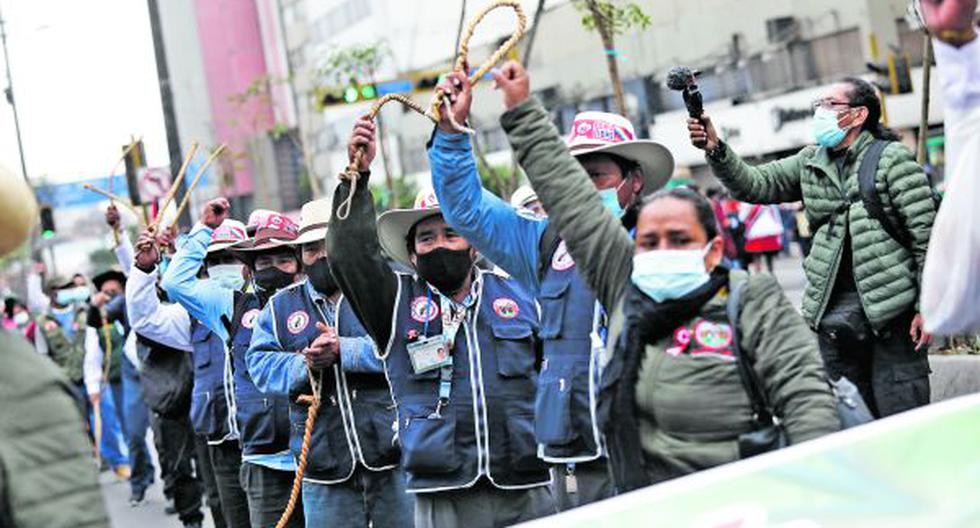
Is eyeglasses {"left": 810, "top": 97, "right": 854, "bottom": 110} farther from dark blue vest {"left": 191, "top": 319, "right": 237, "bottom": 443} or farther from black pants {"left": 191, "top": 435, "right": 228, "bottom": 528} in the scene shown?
black pants {"left": 191, "top": 435, "right": 228, "bottom": 528}

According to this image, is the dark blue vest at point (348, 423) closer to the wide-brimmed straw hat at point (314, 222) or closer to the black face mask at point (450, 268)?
the wide-brimmed straw hat at point (314, 222)

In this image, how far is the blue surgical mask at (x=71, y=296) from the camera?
18.2 meters

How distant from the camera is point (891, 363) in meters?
6.64

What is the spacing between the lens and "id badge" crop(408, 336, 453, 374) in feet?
19.3

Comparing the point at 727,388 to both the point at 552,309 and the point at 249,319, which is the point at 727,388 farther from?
the point at 249,319

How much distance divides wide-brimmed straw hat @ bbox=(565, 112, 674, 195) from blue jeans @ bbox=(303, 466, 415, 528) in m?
2.06

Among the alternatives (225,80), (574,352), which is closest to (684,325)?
(574,352)

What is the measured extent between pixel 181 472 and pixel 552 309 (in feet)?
20.9

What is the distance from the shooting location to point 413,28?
218 ft

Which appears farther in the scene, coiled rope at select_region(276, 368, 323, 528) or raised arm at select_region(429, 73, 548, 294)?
coiled rope at select_region(276, 368, 323, 528)

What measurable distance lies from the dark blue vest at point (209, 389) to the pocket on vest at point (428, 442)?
2.90 metres

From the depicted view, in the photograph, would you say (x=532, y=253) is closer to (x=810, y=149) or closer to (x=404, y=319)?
(x=404, y=319)

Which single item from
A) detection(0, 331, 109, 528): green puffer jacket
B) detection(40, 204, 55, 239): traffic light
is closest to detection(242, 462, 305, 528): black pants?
detection(0, 331, 109, 528): green puffer jacket

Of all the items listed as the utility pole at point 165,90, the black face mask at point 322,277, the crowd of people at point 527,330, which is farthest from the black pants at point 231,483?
the utility pole at point 165,90
